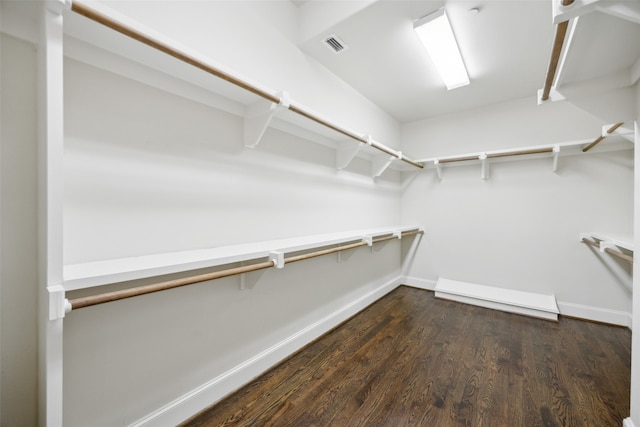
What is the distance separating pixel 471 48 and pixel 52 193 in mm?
2782

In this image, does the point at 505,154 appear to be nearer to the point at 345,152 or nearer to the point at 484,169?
the point at 484,169

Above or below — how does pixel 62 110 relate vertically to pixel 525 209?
above

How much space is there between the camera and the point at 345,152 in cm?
238

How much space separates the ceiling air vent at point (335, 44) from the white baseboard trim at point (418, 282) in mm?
2980

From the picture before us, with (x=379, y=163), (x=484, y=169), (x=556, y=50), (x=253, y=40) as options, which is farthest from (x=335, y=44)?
(x=484, y=169)

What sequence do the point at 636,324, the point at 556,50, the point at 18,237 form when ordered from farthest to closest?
1. the point at 636,324
2. the point at 556,50
3. the point at 18,237

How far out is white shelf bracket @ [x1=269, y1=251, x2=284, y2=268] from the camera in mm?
1395

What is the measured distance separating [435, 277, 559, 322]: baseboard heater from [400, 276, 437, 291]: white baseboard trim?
0.16 metres

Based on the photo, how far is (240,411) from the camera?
1.42 meters

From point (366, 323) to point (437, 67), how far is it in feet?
8.10

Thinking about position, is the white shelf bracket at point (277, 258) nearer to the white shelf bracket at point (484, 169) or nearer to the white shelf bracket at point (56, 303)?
the white shelf bracket at point (56, 303)

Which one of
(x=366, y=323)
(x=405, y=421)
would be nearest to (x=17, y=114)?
(x=405, y=421)

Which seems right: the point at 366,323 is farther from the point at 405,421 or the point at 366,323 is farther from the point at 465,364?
the point at 405,421

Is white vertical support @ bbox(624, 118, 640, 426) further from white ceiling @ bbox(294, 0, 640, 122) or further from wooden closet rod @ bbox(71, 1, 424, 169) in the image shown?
wooden closet rod @ bbox(71, 1, 424, 169)
